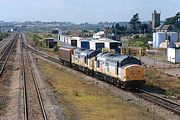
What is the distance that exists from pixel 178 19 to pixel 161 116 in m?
150

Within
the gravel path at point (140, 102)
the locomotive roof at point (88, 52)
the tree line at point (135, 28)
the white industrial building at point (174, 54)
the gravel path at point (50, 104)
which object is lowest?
the gravel path at point (140, 102)

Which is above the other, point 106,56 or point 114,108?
point 106,56

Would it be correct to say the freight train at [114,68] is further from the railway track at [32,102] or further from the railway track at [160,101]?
the railway track at [32,102]

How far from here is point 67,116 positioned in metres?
22.8

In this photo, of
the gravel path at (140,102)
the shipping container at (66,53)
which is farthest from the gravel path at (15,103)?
the shipping container at (66,53)

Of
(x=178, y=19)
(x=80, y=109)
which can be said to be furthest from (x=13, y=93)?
(x=178, y=19)

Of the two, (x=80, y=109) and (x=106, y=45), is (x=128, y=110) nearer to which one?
(x=80, y=109)

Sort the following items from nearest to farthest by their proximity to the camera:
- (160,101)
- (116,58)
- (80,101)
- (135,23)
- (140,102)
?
(80,101) → (140,102) → (160,101) → (116,58) → (135,23)

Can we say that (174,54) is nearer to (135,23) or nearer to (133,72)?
(133,72)

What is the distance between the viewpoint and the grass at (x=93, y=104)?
76.2ft

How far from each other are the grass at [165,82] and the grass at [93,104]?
5.69m

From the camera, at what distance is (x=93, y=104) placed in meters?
27.0

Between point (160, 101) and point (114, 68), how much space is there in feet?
26.1

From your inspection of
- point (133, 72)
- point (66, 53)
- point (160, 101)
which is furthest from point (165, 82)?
point (66, 53)
